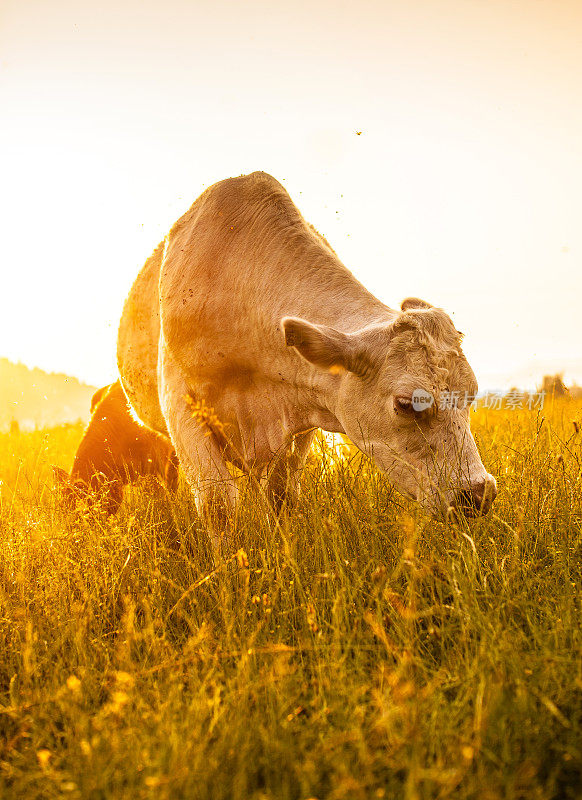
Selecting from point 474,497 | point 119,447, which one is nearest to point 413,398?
point 474,497

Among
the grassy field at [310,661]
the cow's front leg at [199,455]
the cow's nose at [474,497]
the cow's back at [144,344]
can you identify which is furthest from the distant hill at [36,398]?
the cow's nose at [474,497]

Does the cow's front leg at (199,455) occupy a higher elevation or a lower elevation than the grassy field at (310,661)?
higher

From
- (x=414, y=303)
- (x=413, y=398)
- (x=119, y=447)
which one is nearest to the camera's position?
(x=413, y=398)

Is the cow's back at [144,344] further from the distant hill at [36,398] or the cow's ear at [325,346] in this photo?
the cow's ear at [325,346]

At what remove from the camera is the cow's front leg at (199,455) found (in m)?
3.86

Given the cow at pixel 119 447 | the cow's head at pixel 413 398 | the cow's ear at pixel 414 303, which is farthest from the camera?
the cow at pixel 119 447

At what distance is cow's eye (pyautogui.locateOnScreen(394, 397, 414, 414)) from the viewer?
3295mm

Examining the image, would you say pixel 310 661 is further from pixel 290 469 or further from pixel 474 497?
pixel 290 469

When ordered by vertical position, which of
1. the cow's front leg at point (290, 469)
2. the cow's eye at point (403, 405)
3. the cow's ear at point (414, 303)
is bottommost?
the cow's front leg at point (290, 469)

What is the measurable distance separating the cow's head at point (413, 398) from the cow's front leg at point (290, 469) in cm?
83

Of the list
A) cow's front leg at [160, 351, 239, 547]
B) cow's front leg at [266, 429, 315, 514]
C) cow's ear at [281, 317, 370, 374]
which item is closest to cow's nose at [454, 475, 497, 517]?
cow's ear at [281, 317, 370, 374]

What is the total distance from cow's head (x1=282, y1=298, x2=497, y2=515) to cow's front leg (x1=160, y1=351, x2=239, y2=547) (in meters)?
0.86

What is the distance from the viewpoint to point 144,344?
543 cm

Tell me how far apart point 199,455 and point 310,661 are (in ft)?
7.17
